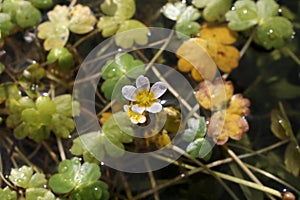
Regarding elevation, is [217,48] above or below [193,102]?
above

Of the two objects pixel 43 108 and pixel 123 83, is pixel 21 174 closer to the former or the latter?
pixel 43 108

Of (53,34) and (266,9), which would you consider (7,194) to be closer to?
(53,34)

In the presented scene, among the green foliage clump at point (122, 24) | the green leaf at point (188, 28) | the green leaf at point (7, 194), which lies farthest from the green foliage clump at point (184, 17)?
the green leaf at point (7, 194)

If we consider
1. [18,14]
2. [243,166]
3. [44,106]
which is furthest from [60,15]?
[243,166]

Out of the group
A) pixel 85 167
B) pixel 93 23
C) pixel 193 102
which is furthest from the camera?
pixel 93 23

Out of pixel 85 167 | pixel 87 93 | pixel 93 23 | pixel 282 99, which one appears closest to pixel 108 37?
pixel 93 23

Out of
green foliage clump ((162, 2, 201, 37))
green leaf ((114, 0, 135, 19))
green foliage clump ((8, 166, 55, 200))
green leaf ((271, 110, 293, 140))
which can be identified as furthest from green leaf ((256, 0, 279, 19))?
green foliage clump ((8, 166, 55, 200))

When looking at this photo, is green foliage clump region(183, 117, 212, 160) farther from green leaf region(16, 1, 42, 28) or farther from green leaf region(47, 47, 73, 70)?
green leaf region(16, 1, 42, 28)

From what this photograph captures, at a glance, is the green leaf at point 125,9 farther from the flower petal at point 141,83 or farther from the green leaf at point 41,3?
the flower petal at point 141,83
